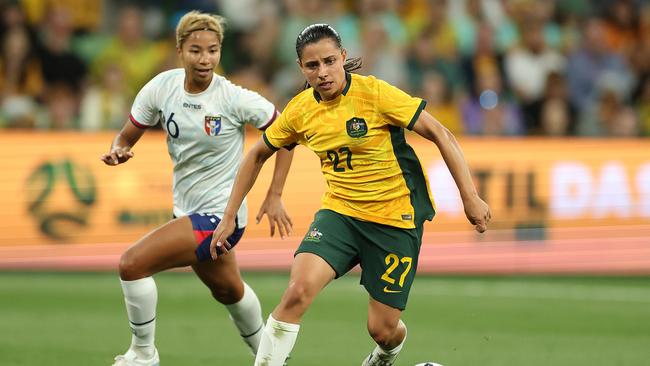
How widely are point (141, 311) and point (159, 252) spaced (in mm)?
399

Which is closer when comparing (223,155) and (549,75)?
(223,155)

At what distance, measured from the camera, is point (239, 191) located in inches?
261

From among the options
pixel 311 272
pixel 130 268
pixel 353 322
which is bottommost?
pixel 353 322

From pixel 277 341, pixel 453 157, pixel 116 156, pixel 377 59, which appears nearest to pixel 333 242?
pixel 277 341

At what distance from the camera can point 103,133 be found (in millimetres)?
13086

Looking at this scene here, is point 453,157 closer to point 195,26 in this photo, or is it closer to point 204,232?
point 204,232

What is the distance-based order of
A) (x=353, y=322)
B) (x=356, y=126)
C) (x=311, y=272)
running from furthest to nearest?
1. (x=353, y=322)
2. (x=356, y=126)
3. (x=311, y=272)

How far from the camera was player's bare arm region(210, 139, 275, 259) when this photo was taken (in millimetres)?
6570

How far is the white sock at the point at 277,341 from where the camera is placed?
6133 mm

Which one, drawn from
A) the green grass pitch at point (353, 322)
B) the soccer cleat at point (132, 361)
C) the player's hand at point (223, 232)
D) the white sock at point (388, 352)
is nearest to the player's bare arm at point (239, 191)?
the player's hand at point (223, 232)

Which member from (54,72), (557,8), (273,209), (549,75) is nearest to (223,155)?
(273,209)

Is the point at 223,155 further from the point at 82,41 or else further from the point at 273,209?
the point at 82,41

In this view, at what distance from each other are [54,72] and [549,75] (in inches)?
257

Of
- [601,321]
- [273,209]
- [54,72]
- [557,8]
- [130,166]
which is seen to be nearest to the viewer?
[273,209]
